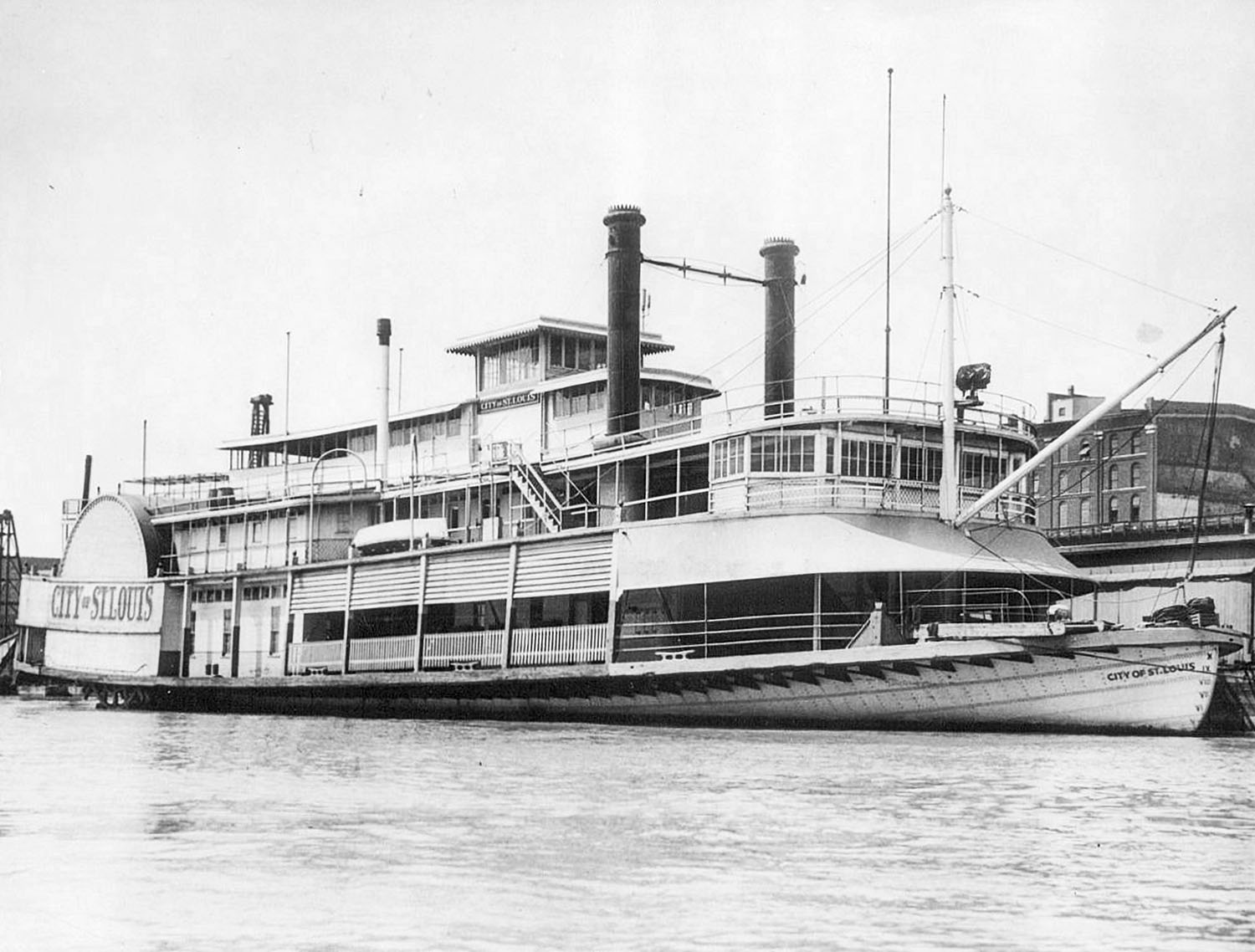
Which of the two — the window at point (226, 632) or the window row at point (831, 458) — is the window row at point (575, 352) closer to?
the window row at point (831, 458)

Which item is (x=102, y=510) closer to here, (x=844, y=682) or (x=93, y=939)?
(x=844, y=682)

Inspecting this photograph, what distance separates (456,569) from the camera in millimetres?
29547

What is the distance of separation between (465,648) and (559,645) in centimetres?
318

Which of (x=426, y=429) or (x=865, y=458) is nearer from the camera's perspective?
(x=865, y=458)

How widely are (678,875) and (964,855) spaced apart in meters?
2.22

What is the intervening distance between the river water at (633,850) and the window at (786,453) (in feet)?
23.3

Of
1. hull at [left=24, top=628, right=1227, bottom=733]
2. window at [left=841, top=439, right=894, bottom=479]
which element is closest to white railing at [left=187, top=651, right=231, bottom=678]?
hull at [left=24, top=628, right=1227, bottom=733]

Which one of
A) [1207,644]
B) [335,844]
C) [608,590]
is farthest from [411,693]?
[335,844]

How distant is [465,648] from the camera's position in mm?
30125

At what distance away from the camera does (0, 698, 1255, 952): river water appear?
757cm

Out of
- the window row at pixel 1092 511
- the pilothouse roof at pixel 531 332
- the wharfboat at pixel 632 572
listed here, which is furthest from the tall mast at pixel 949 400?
the window row at pixel 1092 511

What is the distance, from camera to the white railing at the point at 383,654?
30959 millimetres

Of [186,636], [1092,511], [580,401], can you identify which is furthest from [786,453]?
[1092,511]

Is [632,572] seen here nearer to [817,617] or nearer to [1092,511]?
[817,617]
